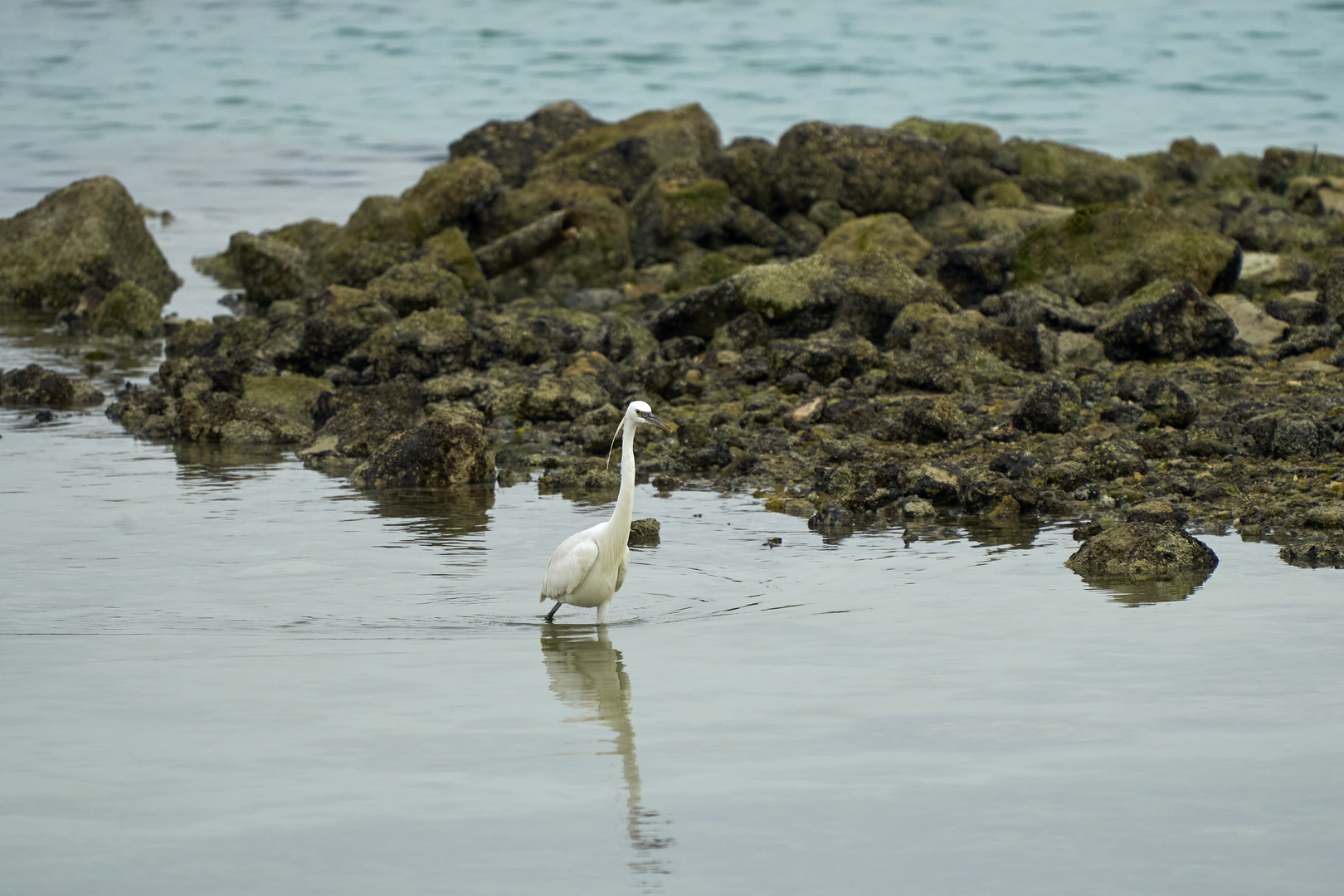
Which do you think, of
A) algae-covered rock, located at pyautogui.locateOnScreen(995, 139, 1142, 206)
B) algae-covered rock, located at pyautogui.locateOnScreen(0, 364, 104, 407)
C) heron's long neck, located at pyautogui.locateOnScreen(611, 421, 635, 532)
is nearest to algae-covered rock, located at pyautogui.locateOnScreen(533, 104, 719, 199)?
algae-covered rock, located at pyautogui.locateOnScreen(995, 139, 1142, 206)

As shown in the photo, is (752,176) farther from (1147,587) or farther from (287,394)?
(1147,587)

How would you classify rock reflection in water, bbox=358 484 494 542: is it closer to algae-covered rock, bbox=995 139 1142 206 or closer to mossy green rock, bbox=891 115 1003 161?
algae-covered rock, bbox=995 139 1142 206

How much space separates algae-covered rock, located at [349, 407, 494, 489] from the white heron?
474cm

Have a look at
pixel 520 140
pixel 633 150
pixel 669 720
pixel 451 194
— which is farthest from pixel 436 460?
pixel 520 140

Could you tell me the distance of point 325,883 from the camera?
590 centimetres

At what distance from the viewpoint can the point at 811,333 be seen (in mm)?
19594

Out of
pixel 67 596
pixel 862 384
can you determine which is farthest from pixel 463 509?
pixel 862 384

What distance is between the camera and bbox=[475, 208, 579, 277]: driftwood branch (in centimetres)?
2668

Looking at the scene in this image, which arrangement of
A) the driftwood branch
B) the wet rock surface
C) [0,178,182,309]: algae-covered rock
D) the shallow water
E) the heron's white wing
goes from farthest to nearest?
[0,178,182,309]: algae-covered rock
the driftwood branch
the wet rock surface
the heron's white wing
the shallow water

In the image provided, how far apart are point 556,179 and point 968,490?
61.8 ft

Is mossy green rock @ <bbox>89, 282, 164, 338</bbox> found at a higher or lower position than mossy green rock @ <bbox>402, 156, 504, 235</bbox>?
lower

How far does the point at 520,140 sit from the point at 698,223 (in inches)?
416

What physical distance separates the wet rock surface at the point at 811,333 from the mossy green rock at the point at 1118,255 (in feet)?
0.14

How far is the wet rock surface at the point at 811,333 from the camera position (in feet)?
44.5
